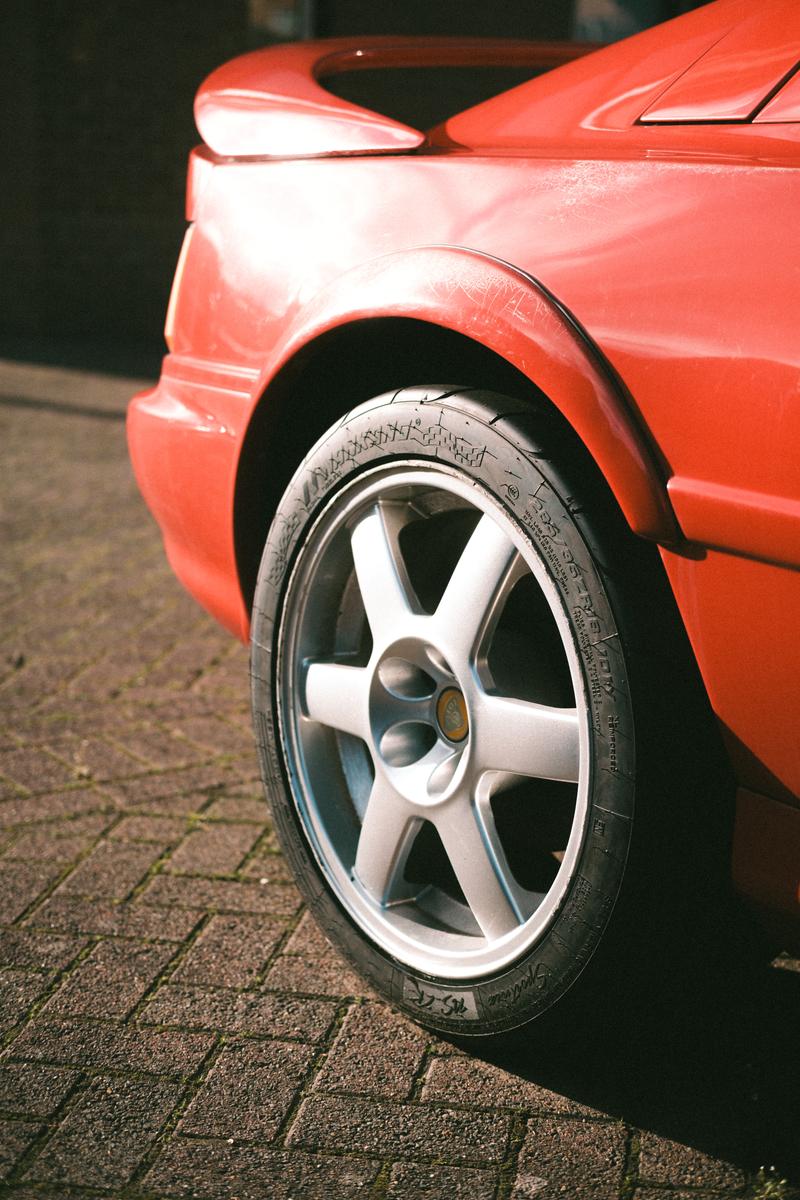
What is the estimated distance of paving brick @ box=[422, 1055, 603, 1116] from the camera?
1.87m

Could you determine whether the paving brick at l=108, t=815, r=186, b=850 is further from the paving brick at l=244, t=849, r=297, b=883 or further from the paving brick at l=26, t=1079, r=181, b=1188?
the paving brick at l=26, t=1079, r=181, b=1188

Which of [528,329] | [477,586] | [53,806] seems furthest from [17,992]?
[528,329]

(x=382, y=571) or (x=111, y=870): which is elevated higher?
(x=382, y=571)

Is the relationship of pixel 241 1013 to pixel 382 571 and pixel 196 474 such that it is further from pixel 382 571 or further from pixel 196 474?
pixel 196 474

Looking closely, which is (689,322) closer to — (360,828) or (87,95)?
(360,828)

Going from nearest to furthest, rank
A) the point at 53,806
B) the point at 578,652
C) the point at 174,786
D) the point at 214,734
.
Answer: the point at 578,652 < the point at 53,806 < the point at 174,786 < the point at 214,734

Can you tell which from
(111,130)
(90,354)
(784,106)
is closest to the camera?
(784,106)

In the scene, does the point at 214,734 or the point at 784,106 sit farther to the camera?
the point at 214,734

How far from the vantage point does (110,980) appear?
2184mm

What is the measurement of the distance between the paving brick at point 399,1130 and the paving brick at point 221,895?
0.58 m

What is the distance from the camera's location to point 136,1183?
1.71 m

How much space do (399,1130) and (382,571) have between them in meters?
0.82

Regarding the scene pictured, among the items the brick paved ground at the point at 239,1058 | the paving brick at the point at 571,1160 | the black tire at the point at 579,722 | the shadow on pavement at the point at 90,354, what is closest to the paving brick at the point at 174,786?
the brick paved ground at the point at 239,1058

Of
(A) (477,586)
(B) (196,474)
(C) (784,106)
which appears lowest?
(B) (196,474)
